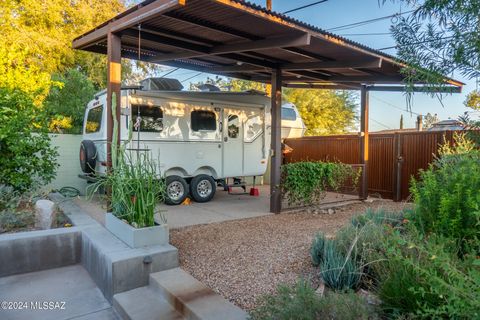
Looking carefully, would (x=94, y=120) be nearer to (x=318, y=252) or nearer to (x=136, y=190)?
(x=136, y=190)

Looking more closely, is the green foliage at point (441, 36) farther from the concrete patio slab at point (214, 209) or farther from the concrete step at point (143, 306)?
the concrete patio slab at point (214, 209)

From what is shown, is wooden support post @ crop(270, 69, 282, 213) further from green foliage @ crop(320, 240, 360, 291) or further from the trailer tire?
the trailer tire

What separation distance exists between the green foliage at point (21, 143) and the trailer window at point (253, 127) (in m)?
4.44

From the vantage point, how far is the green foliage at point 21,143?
5.50 metres

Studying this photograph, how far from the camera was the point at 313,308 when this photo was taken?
2141 mm

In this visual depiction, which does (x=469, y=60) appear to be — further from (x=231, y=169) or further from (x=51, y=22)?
(x=51, y=22)

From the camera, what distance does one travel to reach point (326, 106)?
1905 cm

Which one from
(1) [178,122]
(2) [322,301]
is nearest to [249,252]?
(2) [322,301]

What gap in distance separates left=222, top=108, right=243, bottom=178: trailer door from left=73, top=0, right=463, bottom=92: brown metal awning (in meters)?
1.15

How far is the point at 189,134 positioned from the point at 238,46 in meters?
2.80

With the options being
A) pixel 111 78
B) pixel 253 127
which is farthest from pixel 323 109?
pixel 111 78

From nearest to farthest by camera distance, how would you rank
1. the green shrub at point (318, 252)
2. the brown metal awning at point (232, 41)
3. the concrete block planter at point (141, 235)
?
1. the green shrub at point (318, 252)
2. the concrete block planter at point (141, 235)
3. the brown metal awning at point (232, 41)

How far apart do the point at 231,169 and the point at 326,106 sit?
39.9 ft

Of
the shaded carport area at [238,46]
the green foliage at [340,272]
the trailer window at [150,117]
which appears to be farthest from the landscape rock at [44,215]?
the green foliage at [340,272]
